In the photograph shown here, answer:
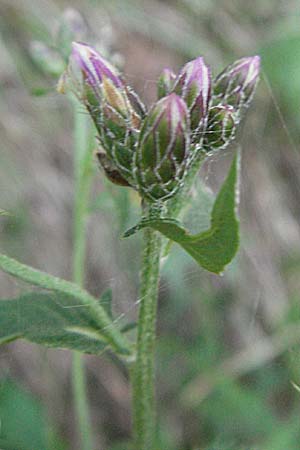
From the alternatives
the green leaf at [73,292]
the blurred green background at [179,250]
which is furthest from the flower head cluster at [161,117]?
the blurred green background at [179,250]

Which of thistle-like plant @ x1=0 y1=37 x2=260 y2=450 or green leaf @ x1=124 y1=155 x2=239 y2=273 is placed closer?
green leaf @ x1=124 y1=155 x2=239 y2=273

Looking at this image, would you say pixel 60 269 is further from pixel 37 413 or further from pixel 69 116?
pixel 37 413

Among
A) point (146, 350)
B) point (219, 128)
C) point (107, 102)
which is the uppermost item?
point (107, 102)

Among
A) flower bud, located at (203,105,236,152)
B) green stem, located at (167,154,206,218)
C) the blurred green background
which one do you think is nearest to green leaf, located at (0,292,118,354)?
green stem, located at (167,154,206,218)

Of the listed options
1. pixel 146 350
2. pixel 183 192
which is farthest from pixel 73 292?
pixel 183 192

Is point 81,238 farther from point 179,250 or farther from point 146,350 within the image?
point 146,350

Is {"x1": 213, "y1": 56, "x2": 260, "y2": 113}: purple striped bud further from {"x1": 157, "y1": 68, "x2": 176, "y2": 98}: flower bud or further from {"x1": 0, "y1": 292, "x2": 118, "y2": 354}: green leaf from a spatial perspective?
{"x1": 0, "y1": 292, "x2": 118, "y2": 354}: green leaf
